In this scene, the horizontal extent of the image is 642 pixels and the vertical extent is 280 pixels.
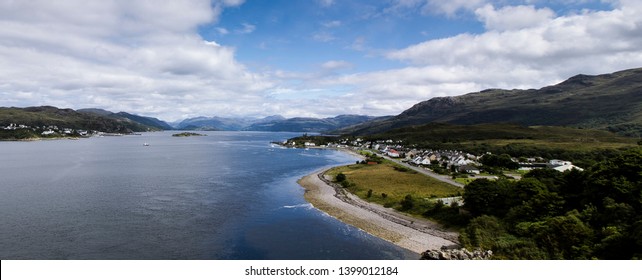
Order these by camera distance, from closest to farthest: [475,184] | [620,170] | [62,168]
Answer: [620,170] → [475,184] → [62,168]

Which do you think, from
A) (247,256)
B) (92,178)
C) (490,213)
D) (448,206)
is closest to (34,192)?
(92,178)

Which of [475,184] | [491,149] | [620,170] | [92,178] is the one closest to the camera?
[620,170]

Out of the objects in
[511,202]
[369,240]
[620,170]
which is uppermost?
[620,170]

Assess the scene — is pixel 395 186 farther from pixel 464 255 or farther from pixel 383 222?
pixel 464 255

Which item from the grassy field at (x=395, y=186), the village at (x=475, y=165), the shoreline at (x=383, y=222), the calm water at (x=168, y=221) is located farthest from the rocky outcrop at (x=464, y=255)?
the village at (x=475, y=165)

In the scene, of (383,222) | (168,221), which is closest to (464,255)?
(383,222)

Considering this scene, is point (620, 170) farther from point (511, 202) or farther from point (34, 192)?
point (34, 192)
